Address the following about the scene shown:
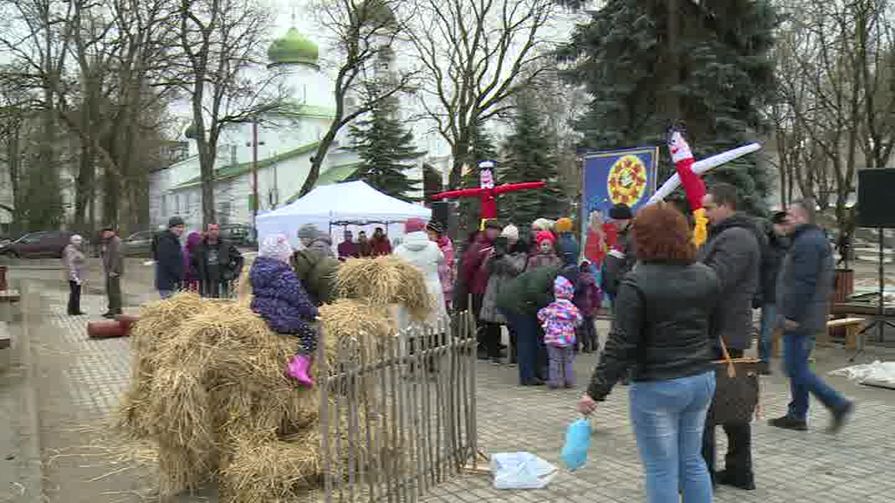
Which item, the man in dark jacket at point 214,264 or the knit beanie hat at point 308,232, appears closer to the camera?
the knit beanie hat at point 308,232

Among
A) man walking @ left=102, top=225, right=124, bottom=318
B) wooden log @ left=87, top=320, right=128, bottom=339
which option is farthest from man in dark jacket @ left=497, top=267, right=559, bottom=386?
man walking @ left=102, top=225, right=124, bottom=318

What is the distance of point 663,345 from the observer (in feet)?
10.7

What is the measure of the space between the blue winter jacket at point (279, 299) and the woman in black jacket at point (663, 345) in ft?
7.10

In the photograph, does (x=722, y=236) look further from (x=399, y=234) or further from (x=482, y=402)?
(x=399, y=234)

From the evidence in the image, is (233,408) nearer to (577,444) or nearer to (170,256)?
(577,444)

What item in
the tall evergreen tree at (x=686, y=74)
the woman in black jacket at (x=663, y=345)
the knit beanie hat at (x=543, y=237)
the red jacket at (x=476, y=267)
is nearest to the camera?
the woman in black jacket at (x=663, y=345)

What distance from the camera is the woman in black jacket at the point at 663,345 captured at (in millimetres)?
3240

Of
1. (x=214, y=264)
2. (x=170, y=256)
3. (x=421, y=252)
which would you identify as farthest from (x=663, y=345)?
(x=214, y=264)

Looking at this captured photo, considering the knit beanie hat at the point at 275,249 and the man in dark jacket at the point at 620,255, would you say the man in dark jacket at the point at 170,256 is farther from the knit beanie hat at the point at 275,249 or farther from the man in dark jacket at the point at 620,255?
A: the man in dark jacket at the point at 620,255

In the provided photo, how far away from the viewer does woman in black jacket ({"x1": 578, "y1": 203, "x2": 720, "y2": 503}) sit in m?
3.24

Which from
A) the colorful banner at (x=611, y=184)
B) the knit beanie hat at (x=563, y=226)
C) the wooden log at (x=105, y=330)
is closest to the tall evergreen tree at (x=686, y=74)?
the colorful banner at (x=611, y=184)

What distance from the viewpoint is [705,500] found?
346 centimetres

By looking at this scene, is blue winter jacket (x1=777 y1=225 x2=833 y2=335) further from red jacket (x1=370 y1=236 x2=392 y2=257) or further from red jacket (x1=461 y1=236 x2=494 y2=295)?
red jacket (x1=370 y1=236 x2=392 y2=257)

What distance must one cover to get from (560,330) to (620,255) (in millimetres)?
1128
